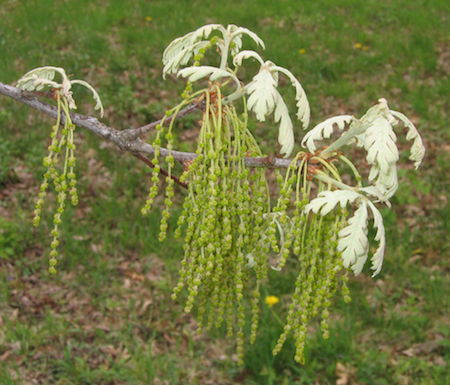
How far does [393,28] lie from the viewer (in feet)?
25.0

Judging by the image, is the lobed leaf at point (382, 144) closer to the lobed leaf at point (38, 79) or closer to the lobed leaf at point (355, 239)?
the lobed leaf at point (355, 239)

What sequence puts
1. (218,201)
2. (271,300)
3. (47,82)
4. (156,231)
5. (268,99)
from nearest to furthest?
1. (268,99)
2. (218,201)
3. (47,82)
4. (271,300)
5. (156,231)

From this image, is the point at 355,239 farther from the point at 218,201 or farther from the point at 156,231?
the point at 156,231

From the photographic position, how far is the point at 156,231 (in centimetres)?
464

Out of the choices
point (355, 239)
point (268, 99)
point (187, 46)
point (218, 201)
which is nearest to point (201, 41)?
point (187, 46)

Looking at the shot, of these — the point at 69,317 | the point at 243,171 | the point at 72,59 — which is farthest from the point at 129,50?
the point at 243,171

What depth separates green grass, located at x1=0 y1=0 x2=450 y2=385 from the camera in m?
3.65

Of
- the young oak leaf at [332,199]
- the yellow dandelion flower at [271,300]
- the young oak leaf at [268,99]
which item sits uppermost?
the young oak leaf at [268,99]

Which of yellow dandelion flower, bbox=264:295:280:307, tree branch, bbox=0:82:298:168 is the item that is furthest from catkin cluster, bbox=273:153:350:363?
yellow dandelion flower, bbox=264:295:280:307

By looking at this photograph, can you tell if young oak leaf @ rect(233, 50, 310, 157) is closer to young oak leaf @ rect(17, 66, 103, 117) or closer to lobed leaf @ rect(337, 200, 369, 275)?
lobed leaf @ rect(337, 200, 369, 275)

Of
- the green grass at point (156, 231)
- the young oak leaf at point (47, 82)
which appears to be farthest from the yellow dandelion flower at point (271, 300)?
the young oak leaf at point (47, 82)

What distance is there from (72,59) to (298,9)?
4094 mm

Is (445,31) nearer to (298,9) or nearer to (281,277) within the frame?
(298,9)

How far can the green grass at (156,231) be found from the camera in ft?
12.0
